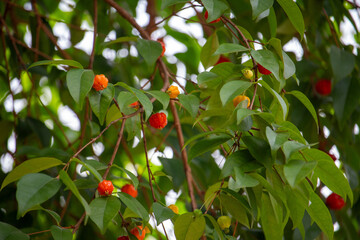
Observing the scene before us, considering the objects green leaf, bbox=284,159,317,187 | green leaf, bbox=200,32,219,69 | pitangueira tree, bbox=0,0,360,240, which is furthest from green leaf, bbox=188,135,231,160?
green leaf, bbox=200,32,219,69

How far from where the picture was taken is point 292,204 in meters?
0.76

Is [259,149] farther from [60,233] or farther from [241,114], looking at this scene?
[60,233]

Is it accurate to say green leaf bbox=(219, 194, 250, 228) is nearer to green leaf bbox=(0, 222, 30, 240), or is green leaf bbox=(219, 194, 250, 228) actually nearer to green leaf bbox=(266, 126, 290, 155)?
green leaf bbox=(266, 126, 290, 155)

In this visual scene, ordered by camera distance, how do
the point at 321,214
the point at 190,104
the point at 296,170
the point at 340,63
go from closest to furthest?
the point at 296,170
the point at 321,214
the point at 190,104
the point at 340,63

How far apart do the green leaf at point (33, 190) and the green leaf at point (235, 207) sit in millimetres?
318

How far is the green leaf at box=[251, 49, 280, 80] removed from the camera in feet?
2.54

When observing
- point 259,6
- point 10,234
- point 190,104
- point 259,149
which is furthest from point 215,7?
point 10,234

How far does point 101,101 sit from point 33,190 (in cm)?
25

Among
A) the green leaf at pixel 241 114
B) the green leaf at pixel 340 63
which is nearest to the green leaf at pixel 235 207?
the green leaf at pixel 241 114

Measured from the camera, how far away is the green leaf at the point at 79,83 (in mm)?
824

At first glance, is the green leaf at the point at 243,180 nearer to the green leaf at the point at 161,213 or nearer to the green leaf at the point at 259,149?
the green leaf at the point at 259,149

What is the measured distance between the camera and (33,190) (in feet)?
2.37

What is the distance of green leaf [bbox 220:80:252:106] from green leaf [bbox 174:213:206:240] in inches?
9.6

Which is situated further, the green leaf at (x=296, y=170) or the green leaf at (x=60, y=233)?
the green leaf at (x=60, y=233)
